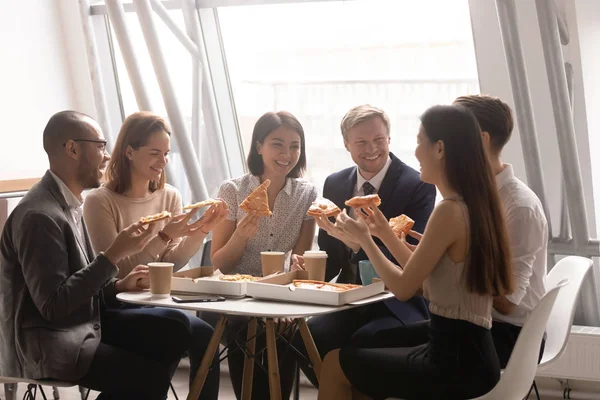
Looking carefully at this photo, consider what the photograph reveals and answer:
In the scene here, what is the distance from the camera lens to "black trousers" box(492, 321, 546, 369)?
2.80 meters

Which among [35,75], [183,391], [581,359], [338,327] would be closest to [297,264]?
[338,327]

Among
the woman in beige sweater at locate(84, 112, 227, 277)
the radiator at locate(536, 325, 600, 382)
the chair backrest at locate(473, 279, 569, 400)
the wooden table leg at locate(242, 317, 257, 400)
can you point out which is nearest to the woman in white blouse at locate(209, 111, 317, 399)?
the woman in beige sweater at locate(84, 112, 227, 277)

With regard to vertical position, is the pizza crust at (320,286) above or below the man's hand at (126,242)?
below

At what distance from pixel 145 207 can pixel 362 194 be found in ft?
3.09

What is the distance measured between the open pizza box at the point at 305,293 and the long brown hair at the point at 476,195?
43cm

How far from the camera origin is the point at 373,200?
289 cm

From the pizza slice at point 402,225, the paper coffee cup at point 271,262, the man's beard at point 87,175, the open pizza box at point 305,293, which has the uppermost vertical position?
the man's beard at point 87,175

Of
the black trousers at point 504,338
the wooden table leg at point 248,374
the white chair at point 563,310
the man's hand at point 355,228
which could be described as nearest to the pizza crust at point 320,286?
the man's hand at point 355,228

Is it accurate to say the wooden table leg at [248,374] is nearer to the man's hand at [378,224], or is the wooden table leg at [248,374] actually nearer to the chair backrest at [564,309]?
the man's hand at [378,224]

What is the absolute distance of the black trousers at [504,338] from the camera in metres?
2.80

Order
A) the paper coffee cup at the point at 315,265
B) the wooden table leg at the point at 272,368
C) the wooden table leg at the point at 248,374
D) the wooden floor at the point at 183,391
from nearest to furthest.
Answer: the wooden table leg at the point at 272,368
the paper coffee cup at the point at 315,265
the wooden table leg at the point at 248,374
the wooden floor at the point at 183,391

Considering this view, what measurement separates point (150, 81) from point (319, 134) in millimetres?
1295

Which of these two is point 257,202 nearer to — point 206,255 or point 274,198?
point 274,198

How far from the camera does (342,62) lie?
500 centimetres
